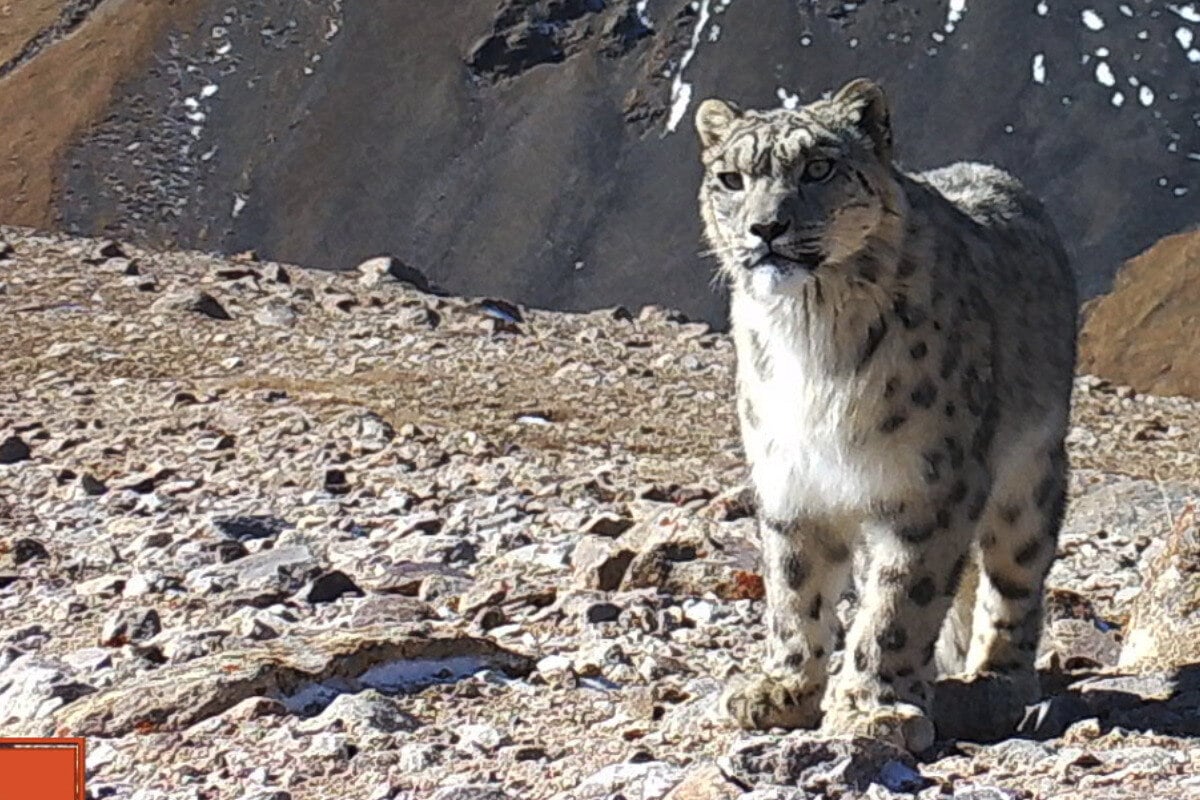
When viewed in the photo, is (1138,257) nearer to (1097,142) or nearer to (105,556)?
(1097,142)

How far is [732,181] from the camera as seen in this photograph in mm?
7074

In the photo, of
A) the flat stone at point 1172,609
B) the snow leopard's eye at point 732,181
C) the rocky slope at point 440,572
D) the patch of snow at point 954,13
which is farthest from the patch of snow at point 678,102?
the snow leopard's eye at point 732,181

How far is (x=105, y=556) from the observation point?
10.3m

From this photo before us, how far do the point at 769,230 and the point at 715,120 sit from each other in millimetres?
816

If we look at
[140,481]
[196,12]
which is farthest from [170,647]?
[196,12]

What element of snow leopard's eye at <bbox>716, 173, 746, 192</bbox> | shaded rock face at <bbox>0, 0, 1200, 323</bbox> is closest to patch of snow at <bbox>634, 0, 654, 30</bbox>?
shaded rock face at <bbox>0, 0, 1200, 323</bbox>

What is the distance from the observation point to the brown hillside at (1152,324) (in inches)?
1480

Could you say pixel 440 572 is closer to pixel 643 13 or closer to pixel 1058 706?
pixel 1058 706

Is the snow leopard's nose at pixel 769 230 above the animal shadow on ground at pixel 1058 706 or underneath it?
above

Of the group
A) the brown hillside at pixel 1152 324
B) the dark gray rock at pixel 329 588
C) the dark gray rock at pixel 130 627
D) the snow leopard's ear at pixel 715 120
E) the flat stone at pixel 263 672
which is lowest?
the brown hillside at pixel 1152 324

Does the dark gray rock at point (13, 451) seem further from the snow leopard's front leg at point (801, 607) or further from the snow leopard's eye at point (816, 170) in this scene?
the snow leopard's eye at point (816, 170)

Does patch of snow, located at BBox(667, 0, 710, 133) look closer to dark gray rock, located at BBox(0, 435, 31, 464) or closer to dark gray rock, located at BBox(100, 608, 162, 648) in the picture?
dark gray rock, located at BBox(0, 435, 31, 464)

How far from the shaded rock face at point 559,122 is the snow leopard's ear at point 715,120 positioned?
129 ft

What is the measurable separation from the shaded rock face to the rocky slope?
3084cm
